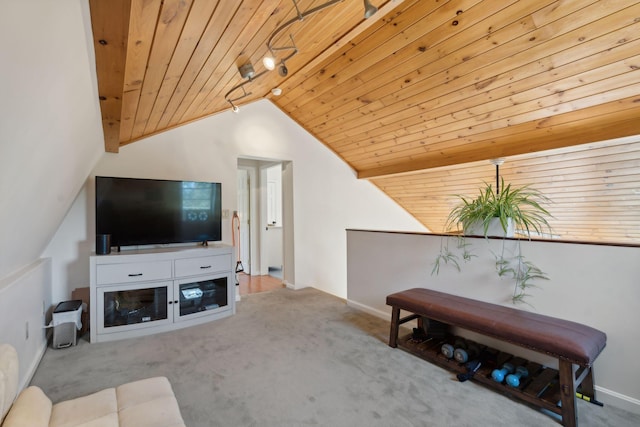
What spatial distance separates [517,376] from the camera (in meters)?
1.95

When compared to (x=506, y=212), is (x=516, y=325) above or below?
below

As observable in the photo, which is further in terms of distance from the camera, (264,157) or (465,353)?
(264,157)

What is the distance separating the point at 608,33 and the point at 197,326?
4.22 metres

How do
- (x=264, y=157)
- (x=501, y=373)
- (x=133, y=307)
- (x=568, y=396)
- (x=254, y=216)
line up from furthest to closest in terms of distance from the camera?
(x=254, y=216) → (x=264, y=157) → (x=133, y=307) → (x=501, y=373) → (x=568, y=396)

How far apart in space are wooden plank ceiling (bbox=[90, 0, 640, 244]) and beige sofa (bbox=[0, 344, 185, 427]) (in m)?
1.36

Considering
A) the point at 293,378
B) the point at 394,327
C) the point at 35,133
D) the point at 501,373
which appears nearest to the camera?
the point at 35,133

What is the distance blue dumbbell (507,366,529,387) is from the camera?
75.0 inches

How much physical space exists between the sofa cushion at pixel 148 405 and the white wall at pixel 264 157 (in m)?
2.42

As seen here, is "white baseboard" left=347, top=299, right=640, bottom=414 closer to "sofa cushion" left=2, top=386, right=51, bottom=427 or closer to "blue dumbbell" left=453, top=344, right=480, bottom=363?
"blue dumbbell" left=453, top=344, right=480, bottom=363

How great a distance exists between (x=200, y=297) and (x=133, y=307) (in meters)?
0.64

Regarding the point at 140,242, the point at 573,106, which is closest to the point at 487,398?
the point at 573,106

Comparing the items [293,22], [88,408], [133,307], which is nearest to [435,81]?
[293,22]

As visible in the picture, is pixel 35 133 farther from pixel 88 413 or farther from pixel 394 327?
pixel 394 327

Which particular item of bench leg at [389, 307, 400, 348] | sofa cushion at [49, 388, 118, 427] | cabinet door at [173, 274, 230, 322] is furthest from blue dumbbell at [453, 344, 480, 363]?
cabinet door at [173, 274, 230, 322]
